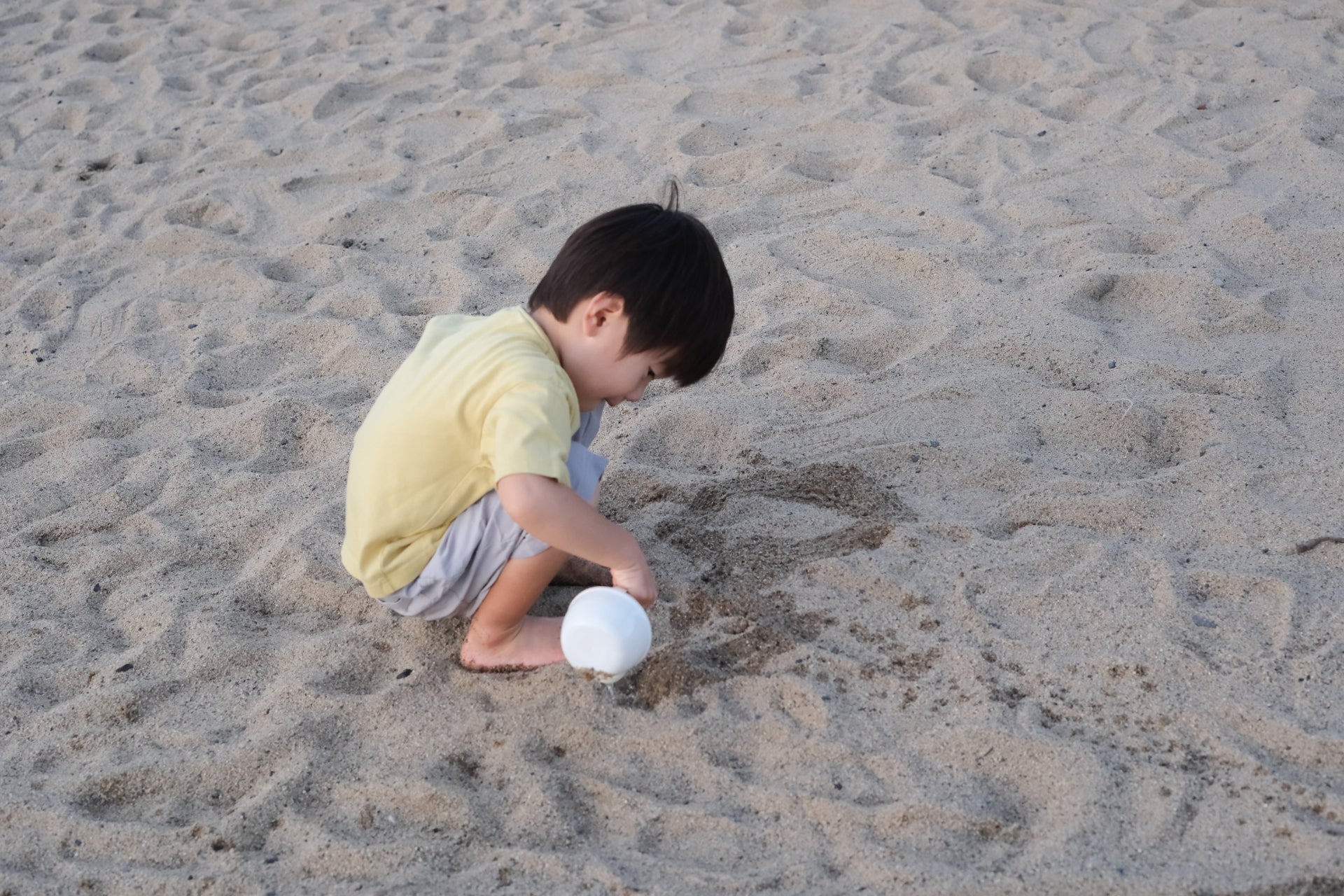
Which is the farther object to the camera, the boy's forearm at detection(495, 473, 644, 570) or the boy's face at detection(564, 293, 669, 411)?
the boy's face at detection(564, 293, 669, 411)

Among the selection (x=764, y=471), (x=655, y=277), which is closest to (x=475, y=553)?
(x=655, y=277)

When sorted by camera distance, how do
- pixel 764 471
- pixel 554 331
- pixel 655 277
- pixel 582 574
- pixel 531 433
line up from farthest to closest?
pixel 764 471, pixel 582 574, pixel 554 331, pixel 655 277, pixel 531 433

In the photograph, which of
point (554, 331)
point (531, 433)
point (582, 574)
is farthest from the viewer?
point (582, 574)

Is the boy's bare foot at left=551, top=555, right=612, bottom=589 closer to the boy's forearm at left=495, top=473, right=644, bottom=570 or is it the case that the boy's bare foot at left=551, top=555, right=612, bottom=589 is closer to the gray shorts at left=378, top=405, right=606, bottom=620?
the gray shorts at left=378, top=405, right=606, bottom=620

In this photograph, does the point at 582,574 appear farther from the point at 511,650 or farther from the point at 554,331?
the point at 554,331

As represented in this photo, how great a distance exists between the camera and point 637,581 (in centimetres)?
212

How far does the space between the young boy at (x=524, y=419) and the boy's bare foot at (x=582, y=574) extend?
27 centimetres

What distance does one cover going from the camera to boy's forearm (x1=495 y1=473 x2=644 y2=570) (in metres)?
1.97

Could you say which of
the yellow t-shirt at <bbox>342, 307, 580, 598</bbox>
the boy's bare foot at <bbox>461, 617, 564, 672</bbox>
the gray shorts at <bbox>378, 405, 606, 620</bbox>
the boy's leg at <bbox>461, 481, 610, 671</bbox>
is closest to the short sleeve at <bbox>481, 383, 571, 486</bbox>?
the yellow t-shirt at <bbox>342, 307, 580, 598</bbox>

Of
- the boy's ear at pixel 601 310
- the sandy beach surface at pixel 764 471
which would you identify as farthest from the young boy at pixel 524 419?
the sandy beach surface at pixel 764 471

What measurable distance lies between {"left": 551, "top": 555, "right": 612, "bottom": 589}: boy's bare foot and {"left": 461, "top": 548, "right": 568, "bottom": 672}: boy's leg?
0.79ft

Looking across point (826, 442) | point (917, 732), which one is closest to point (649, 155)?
point (826, 442)

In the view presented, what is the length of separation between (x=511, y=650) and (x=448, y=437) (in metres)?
0.41

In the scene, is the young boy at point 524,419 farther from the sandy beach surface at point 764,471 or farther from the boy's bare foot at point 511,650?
the sandy beach surface at point 764,471
